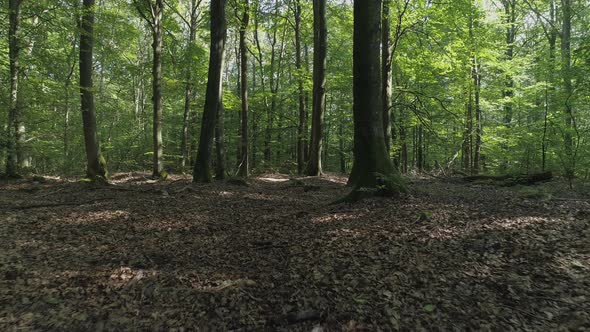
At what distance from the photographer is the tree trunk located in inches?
267

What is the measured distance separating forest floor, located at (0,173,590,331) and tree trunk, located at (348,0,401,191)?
717 mm

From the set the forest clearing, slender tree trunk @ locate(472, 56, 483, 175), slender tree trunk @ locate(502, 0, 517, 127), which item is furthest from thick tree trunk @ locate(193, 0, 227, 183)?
slender tree trunk @ locate(502, 0, 517, 127)

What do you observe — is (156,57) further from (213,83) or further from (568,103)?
(568,103)

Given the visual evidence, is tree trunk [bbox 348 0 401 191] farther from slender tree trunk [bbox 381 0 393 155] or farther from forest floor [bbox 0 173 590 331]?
slender tree trunk [bbox 381 0 393 155]

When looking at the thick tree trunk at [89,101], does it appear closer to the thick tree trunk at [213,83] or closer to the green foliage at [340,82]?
the green foliage at [340,82]

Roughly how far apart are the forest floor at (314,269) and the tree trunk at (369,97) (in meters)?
0.72

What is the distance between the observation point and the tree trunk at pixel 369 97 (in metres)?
6.77

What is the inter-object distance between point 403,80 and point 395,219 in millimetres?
17927

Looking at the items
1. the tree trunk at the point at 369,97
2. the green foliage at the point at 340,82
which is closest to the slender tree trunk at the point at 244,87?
the green foliage at the point at 340,82

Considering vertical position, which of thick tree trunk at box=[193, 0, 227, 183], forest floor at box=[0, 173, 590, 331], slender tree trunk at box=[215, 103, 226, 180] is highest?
Answer: thick tree trunk at box=[193, 0, 227, 183]

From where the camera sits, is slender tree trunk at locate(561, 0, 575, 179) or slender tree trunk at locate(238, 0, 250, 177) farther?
slender tree trunk at locate(238, 0, 250, 177)

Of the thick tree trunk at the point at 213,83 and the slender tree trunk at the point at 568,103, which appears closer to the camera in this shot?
the slender tree trunk at the point at 568,103

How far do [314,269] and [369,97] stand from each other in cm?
418

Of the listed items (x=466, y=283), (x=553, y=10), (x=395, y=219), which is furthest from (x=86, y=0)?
(x=553, y=10)
